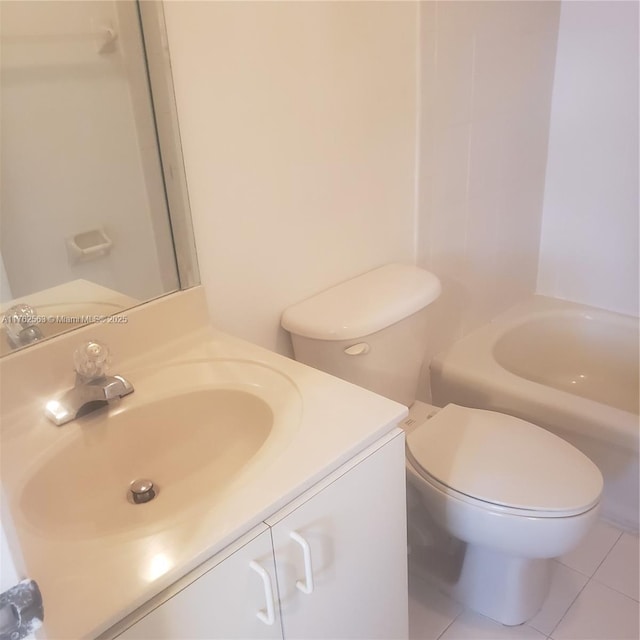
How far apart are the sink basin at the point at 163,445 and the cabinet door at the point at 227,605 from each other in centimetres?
11

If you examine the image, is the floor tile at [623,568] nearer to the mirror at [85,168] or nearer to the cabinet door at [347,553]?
the cabinet door at [347,553]

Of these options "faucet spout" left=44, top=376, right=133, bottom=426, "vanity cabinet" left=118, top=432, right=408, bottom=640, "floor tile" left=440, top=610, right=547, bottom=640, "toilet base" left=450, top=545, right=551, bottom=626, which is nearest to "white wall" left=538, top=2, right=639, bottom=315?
"toilet base" left=450, top=545, right=551, bottom=626

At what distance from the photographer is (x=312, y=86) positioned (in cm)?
140

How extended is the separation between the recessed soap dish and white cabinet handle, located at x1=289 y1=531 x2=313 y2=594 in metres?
0.65

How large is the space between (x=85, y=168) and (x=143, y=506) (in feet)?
2.03

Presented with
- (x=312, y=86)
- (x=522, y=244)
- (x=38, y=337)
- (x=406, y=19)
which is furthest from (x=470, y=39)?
(x=38, y=337)

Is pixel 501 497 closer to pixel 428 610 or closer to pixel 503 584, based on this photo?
pixel 503 584

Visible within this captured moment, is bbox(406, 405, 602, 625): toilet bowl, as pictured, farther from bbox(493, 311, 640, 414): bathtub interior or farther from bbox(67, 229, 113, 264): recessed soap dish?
bbox(67, 229, 113, 264): recessed soap dish

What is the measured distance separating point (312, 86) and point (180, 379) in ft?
2.32

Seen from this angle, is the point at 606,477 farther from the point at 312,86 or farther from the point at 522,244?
the point at 312,86

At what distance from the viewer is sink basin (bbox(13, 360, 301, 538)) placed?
3.19 ft

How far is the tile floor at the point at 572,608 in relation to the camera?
5.14ft

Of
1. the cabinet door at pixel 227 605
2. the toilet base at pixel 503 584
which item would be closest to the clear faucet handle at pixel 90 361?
the cabinet door at pixel 227 605

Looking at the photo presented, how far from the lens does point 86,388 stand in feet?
3.48
